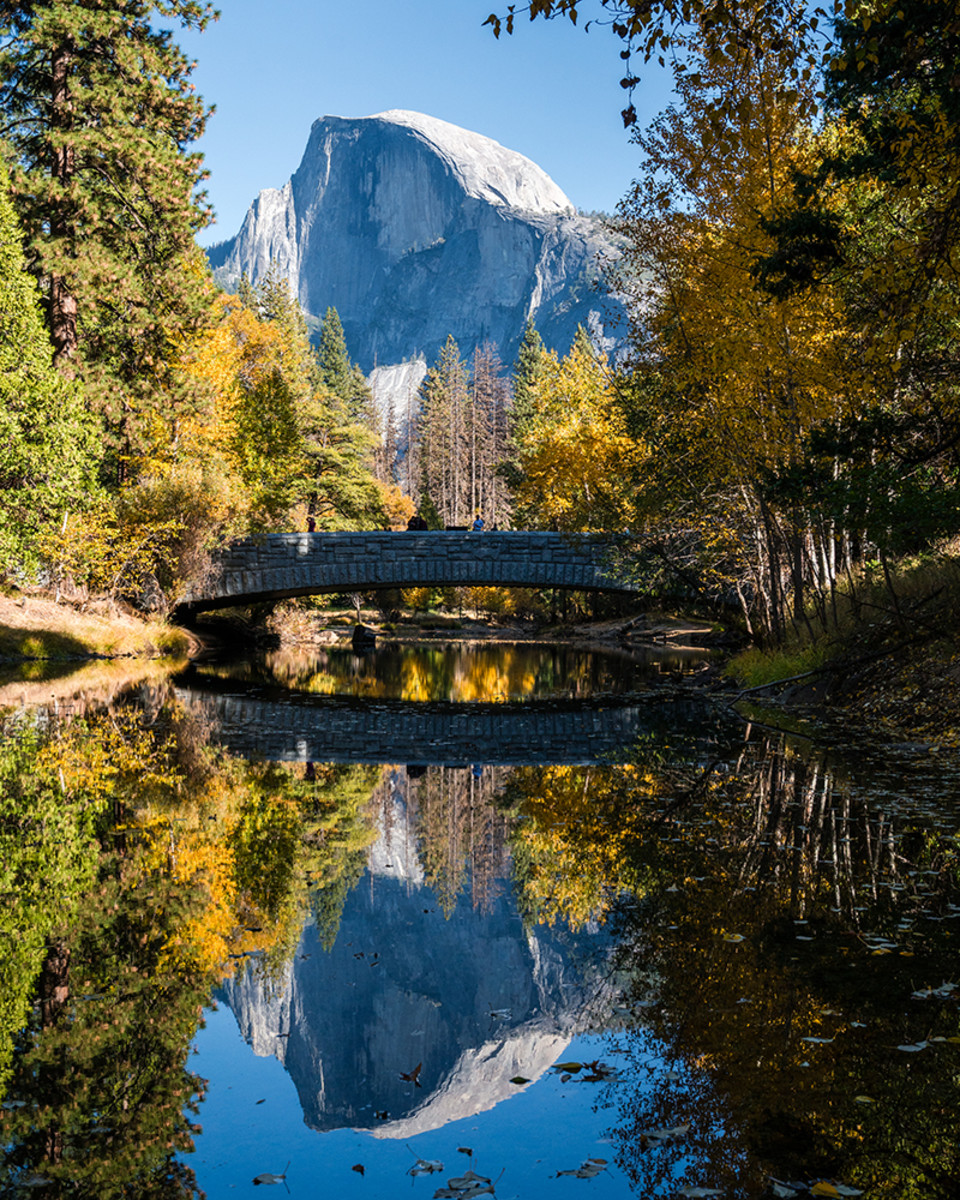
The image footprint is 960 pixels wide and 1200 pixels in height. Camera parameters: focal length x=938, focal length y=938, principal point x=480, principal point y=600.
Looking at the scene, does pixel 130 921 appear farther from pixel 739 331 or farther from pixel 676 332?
pixel 676 332

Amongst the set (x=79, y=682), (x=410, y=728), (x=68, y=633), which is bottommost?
(x=410, y=728)

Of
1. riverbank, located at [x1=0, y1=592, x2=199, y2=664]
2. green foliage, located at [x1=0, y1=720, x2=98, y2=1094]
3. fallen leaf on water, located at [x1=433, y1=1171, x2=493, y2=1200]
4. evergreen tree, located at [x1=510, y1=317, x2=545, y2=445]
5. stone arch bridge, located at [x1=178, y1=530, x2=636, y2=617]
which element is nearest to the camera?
fallen leaf on water, located at [x1=433, y1=1171, x2=493, y2=1200]

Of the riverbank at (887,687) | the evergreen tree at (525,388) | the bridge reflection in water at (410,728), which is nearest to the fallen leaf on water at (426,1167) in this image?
the bridge reflection in water at (410,728)

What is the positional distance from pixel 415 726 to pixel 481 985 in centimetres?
957

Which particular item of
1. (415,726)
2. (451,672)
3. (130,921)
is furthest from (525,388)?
(130,921)

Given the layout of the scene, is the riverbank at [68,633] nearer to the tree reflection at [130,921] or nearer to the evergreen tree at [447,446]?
the tree reflection at [130,921]

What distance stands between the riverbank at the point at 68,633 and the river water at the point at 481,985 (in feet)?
39.2

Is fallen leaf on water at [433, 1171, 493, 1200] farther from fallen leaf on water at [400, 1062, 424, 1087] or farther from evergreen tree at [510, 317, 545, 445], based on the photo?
evergreen tree at [510, 317, 545, 445]

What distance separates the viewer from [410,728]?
13039 millimetres

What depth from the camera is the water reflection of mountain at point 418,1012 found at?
9.73 ft

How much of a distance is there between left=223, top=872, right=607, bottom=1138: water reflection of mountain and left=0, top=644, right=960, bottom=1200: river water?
0.01 metres

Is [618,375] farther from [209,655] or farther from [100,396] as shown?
[209,655]

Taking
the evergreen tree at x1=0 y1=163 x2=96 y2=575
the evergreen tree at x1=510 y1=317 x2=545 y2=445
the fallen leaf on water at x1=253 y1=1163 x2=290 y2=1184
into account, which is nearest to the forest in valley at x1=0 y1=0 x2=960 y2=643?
the evergreen tree at x1=0 y1=163 x2=96 y2=575

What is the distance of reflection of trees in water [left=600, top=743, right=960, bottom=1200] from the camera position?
2459 millimetres
